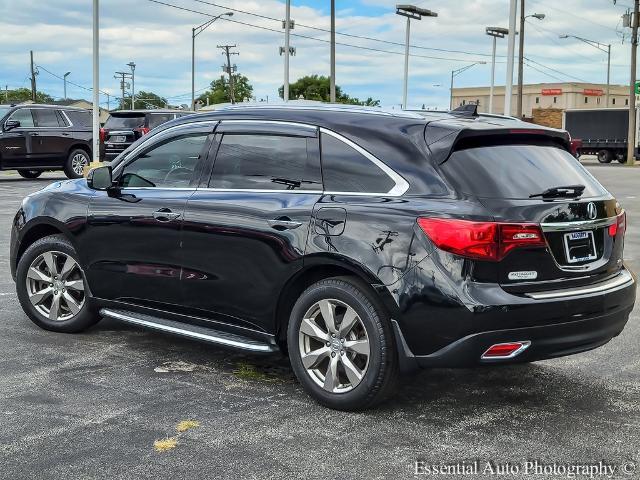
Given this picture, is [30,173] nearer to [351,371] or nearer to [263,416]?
[263,416]

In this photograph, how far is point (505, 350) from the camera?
4402 mm

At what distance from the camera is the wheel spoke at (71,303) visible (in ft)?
21.1

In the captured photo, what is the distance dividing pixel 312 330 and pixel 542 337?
4.12 feet

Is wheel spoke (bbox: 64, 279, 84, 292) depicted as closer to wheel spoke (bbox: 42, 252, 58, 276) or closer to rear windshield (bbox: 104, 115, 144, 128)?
wheel spoke (bbox: 42, 252, 58, 276)

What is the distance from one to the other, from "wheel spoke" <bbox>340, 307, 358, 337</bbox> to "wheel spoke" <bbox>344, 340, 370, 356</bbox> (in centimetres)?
6

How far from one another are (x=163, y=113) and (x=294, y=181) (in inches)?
854

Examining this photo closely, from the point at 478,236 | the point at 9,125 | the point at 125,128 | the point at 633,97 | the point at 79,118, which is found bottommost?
the point at 478,236

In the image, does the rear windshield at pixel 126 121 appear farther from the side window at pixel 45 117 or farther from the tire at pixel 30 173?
the tire at pixel 30 173

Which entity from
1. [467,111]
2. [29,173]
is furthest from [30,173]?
[467,111]

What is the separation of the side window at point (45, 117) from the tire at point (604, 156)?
3670 cm

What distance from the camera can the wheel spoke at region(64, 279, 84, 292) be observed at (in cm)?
639

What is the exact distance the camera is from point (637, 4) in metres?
52.2

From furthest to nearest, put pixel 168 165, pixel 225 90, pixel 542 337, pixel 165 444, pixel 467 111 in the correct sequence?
pixel 225 90
pixel 168 165
pixel 467 111
pixel 542 337
pixel 165 444

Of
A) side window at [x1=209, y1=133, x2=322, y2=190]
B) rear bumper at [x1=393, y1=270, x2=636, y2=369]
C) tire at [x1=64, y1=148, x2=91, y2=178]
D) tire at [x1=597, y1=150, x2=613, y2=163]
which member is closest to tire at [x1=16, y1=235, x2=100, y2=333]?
side window at [x1=209, y1=133, x2=322, y2=190]
